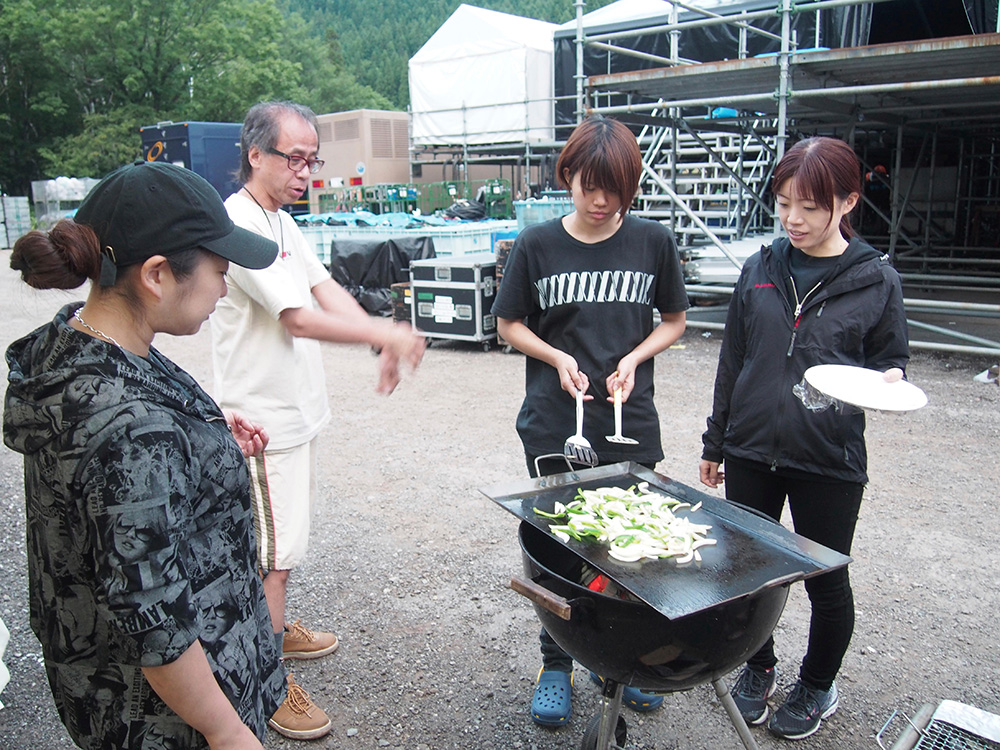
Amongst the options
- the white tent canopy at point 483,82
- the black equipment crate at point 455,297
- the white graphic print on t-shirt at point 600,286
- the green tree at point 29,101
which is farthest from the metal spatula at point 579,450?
the green tree at point 29,101

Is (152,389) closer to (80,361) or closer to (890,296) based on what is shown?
(80,361)

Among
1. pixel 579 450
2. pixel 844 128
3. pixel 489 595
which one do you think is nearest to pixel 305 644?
pixel 489 595

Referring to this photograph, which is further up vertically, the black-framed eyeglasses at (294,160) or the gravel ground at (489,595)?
the black-framed eyeglasses at (294,160)

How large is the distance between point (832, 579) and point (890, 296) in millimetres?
897

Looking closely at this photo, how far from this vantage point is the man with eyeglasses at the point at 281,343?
7.60ft

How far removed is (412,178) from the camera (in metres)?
22.2

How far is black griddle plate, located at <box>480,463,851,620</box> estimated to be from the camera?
1.75 metres

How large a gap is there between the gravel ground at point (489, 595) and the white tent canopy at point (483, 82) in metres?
14.8

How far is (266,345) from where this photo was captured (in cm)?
243

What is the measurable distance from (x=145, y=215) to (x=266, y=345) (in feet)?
3.77

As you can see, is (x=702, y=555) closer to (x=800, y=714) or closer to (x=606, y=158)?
(x=800, y=714)

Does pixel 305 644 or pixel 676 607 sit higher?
pixel 676 607

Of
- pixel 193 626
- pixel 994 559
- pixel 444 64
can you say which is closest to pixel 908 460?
pixel 994 559

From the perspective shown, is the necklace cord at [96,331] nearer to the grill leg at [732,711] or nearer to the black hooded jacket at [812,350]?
the grill leg at [732,711]
